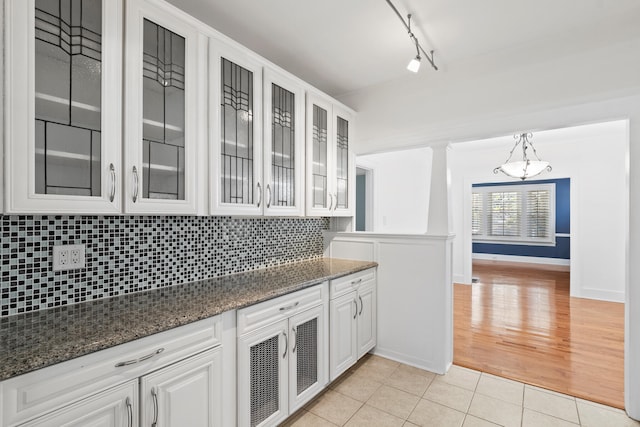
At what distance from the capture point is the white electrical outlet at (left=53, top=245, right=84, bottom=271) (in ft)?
5.00

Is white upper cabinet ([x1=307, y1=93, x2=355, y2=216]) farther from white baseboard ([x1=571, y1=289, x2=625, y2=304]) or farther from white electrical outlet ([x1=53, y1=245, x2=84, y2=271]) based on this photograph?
white baseboard ([x1=571, y1=289, x2=625, y2=304])

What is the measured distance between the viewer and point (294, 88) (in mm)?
2430

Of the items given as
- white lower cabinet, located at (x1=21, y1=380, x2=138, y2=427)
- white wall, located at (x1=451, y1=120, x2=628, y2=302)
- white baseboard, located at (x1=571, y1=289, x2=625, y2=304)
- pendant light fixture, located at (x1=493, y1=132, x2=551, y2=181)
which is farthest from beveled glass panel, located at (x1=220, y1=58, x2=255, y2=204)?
white baseboard, located at (x1=571, y1=289, x2=625, y2=304)

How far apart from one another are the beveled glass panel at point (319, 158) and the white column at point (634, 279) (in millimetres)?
2173

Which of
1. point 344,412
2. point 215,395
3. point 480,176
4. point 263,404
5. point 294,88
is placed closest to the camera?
point 215,395

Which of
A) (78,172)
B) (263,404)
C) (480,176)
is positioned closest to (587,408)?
(263,404)

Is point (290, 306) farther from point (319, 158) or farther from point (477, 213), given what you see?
point (477, 213)

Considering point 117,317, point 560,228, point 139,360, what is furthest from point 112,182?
point 560,228

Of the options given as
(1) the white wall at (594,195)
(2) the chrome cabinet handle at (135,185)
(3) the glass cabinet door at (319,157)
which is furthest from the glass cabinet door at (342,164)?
(1) the white wall at (594,195)

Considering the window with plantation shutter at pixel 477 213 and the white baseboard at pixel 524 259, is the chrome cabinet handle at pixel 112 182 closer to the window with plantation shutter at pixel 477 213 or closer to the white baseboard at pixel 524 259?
the white baseboard at pixel 524 259

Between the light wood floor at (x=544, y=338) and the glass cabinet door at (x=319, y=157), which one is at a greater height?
the glass cabinet door at (x=319, y=157)

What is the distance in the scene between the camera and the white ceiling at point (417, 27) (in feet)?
6.36

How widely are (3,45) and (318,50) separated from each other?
1881mm

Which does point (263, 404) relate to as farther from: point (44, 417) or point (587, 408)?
point (587, 408)
